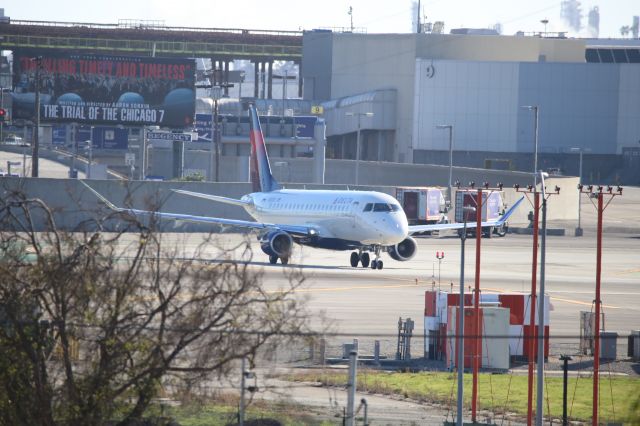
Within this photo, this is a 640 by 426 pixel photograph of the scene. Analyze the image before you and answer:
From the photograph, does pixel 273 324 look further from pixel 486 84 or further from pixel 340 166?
pixel 486 84

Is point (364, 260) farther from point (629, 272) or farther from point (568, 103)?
point (568, 103)

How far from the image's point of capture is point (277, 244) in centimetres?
5272

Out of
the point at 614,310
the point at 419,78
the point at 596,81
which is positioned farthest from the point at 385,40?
the point at 614,310

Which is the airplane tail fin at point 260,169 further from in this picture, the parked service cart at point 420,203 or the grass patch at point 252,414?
the grass patch at point 252,414

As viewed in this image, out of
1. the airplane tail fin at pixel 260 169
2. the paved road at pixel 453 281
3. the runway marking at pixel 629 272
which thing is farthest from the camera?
the airplane tail fin at pixel 260 169

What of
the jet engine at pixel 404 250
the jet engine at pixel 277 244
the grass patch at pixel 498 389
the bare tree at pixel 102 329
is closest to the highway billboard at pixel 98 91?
the jet engine at pixel 404 250

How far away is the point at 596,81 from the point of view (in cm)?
12250

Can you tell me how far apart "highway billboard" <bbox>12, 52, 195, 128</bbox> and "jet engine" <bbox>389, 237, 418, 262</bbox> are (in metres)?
33.2

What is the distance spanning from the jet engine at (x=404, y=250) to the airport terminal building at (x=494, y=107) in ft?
209

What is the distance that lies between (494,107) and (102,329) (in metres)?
109

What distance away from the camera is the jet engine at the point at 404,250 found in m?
55.5

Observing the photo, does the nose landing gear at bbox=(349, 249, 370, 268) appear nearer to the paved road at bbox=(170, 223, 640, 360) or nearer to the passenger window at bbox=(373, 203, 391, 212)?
the paved road at bbox=(170, 223, 640, 360)

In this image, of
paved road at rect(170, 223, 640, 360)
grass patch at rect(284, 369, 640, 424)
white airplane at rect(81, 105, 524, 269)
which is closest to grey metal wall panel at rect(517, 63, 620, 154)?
paved road at rect(170, 223, 640, 360)

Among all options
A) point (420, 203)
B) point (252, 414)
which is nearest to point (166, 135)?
point (420, 203)
